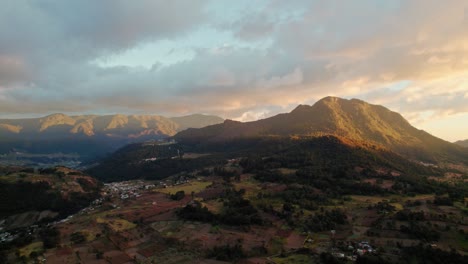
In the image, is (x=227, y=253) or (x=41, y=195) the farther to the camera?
(x=41, y=195)

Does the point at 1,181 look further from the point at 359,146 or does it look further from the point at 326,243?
the point at 359,146

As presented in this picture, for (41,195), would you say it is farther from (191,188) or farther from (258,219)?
(258,219)

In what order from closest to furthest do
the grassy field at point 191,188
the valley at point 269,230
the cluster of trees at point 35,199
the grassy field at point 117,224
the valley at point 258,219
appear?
the valley at point 269,230, the valley at point 258,219, the grassy field at point 117,224, the cluster of trees at point 35,199, the grassy field at point 191,188

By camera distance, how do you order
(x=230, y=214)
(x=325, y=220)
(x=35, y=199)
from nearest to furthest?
(x=325, y=220) → (x=230, y=214) → (x=35, y=199)

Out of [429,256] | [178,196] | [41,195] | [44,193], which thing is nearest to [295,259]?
[429,256]

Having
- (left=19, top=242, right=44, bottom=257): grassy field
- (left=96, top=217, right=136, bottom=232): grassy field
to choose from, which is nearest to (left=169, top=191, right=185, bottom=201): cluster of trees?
(left=96, top=217, right=136, bottom=232): grassy field

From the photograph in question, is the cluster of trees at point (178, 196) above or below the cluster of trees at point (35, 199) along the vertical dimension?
above

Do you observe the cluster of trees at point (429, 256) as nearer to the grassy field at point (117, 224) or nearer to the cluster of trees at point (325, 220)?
the cluster of trees at point (325, 220)

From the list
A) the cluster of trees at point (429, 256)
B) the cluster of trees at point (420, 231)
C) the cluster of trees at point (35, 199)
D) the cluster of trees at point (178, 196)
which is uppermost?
the cluster of trees at point (420, 231)

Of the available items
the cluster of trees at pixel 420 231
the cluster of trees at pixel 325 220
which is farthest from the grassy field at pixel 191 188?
the cluster of trees at pixel 420 231
